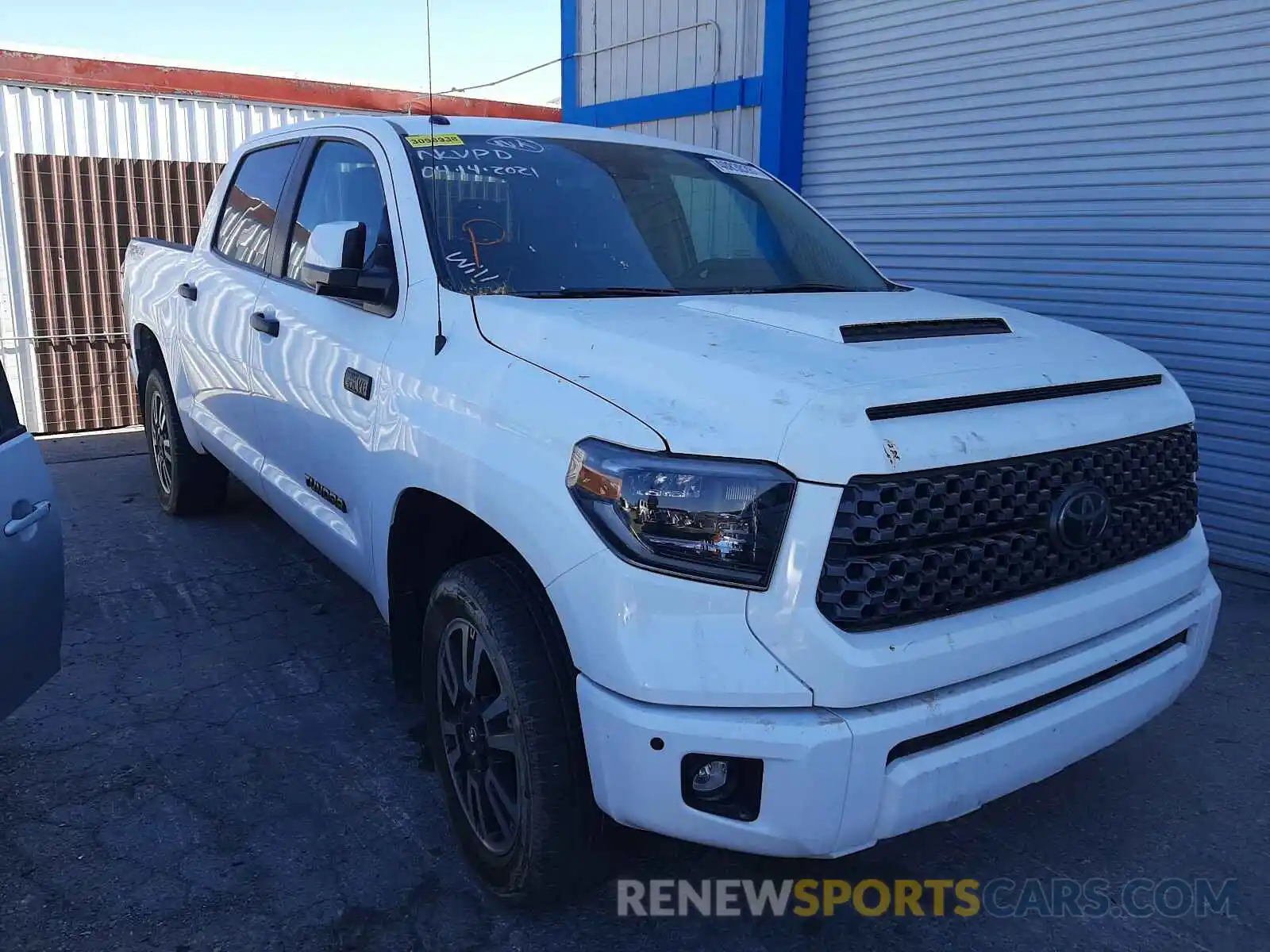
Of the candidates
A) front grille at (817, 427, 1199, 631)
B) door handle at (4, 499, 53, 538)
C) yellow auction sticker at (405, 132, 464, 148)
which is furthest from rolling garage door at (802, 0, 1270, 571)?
door handle at (4, 499, 53, 538)

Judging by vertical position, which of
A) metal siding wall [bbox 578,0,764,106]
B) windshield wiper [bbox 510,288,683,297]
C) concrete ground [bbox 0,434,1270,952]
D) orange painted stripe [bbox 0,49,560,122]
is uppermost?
metal siding wall [bbox 578,0,764,106]

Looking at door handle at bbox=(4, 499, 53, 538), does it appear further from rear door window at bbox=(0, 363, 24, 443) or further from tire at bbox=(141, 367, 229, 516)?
tire at bbox=(141, 367, 229, 516)

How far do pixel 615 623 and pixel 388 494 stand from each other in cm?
110

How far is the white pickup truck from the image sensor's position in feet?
6.32

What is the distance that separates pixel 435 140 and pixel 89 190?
6.40 metres

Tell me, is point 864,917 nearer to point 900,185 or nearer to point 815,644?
point 815,644

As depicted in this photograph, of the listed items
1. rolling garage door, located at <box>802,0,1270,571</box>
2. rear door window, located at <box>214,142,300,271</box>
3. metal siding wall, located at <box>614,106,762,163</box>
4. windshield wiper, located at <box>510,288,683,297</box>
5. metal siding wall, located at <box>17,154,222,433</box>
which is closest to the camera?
windshield wiper, located at <box>510,288,683,297</box>

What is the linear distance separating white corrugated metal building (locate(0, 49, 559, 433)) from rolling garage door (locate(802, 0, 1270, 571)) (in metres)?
3.91

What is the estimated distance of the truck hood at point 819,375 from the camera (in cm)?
196

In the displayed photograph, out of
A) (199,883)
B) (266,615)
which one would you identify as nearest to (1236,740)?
(199,883)

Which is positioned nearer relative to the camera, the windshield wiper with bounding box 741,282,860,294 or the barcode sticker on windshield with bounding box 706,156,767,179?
the windshield wiper with bounding box 741,282,860,294

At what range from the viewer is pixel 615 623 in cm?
196

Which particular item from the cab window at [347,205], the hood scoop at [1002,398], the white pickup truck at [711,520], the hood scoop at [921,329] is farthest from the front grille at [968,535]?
the cab window at [347,205]

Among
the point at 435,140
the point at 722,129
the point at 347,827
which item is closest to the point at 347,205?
the point at 435,140
